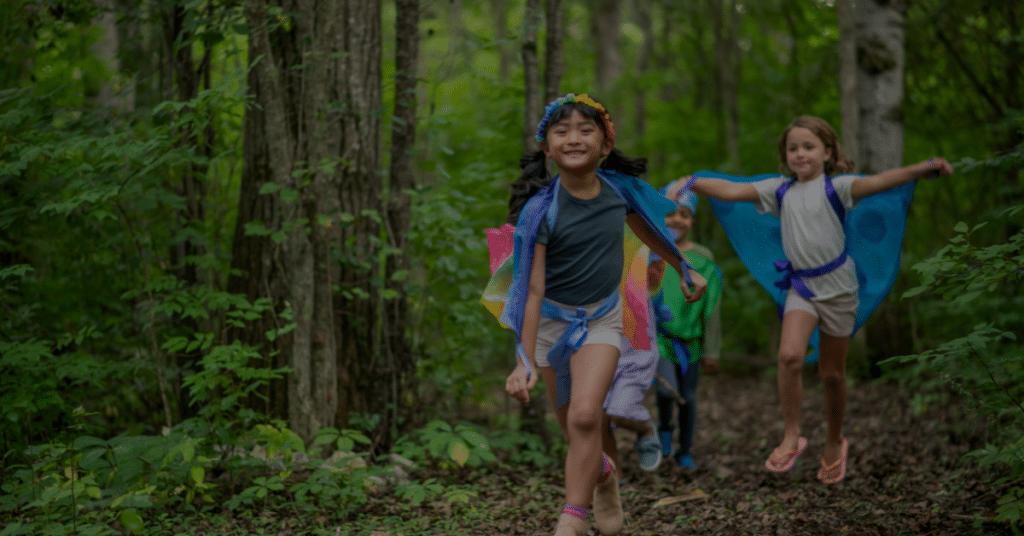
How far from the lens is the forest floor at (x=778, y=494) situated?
398 cm

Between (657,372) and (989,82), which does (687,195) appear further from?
(989,82)

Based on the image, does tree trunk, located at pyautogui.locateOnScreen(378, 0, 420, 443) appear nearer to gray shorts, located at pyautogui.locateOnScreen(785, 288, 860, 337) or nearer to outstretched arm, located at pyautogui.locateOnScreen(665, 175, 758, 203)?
outstretched arm, located at pyautogui.locateOnScreen(665, 175, 758, 203)

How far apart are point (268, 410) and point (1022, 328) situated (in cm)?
681

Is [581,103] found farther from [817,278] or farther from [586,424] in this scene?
[817,278]

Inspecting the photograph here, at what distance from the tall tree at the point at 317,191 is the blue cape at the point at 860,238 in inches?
93.4

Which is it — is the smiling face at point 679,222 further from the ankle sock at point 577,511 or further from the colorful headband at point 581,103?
the ankle sock at point 577,511

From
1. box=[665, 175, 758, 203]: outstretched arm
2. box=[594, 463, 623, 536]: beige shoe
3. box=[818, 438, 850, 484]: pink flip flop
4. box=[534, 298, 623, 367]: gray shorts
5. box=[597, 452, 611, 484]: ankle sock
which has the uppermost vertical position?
box=[665, 175, 758, 203]: outstretched arm

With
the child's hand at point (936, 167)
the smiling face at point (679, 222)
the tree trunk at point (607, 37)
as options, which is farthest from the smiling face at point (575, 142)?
the tree trunk at point (607, 37)

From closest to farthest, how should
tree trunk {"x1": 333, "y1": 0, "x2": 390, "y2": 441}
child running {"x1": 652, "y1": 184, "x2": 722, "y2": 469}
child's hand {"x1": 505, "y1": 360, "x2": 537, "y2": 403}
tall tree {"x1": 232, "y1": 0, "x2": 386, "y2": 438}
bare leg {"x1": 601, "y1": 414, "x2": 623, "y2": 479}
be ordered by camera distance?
child's hand {"x1": 505, "y1": 360, "x2": 537, "y2": 403}, bare leg {"x1": 601, "y1": 414, "x2": 623, "y2": 479}, tall tree {"x1": 232, "y1": 0, "x2": 386, "y2": 438}, tree trunk {"x1": 333, "y1": 0, "x2": 390, "y2": 441}, child running {"x1": 652, "y1": 184, "x2": 722, "y2": 469}

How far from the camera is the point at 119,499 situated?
3457 mm

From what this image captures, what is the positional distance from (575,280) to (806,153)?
1992 millimetres

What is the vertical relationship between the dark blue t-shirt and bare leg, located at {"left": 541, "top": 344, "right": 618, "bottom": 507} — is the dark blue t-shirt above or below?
above

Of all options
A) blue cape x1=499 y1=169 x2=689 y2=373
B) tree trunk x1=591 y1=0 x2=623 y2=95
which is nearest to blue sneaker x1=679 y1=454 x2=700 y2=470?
blue cape x1=499 y1=169 x2=689 y2=373

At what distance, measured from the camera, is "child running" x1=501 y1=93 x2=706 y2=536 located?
3445 mm
